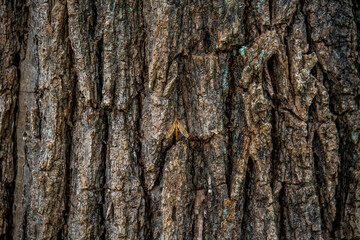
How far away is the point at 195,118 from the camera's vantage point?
1302mm

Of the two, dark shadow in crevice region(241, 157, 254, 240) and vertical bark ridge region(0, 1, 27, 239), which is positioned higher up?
vertical bark ridge region(0, 1, 27, 239)

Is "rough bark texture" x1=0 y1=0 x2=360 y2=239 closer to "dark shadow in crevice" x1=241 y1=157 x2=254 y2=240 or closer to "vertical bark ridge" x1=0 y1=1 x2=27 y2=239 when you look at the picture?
"dark shadow in crevice" x1=241 y1=157 x2=254 y2=240

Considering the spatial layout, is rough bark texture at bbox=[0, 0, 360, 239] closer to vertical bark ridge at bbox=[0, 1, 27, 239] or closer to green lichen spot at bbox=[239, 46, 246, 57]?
green lichen spot at bbox=[239, 46, 246, 57]

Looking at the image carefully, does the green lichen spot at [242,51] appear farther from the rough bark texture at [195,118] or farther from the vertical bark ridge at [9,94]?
the vertical bark ridge at [9,94]

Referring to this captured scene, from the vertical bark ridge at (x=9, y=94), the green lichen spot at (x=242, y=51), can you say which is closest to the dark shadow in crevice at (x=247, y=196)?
the green lichen spot at (x=242, y=51)

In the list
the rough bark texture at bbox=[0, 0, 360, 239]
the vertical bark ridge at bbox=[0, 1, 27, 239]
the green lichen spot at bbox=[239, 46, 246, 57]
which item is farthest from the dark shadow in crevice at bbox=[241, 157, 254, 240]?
the vertical bark ridge at bbox=[0, 1, 27, 239]

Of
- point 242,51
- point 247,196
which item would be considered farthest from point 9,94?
point 247,196

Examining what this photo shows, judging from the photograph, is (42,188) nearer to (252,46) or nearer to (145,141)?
(145,141)

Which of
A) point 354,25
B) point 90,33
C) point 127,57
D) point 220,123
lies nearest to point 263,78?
point 220,123

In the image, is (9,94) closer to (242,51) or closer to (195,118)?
(195,118)

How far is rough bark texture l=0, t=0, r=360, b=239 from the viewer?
1.29m

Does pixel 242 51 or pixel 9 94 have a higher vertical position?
pixel 242 51

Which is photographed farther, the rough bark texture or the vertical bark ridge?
the vertical bark ridge

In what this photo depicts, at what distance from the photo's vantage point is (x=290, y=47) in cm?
131
